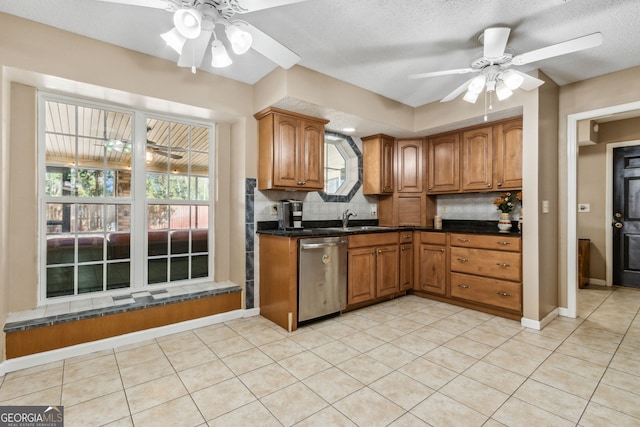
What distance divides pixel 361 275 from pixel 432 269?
105cm

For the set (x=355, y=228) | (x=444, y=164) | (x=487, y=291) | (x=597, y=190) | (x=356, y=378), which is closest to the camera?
(x=356, y=378)

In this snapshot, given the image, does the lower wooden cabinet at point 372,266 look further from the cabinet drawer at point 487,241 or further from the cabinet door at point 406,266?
the cabinet drawer at point 487,241

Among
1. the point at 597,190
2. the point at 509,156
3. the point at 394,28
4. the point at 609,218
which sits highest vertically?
the point at 394,28

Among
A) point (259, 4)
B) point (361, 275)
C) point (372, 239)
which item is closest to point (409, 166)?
point (372, 239)

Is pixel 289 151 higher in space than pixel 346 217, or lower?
higher

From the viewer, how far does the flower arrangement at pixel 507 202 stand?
3583 millimetres

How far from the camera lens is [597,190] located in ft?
15.2

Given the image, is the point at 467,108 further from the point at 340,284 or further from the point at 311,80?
the point at 340,284

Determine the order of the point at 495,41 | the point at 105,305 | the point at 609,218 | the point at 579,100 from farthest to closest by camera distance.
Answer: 1. the point at 609,218
2. the point at 579,100
3. the point at 105,305
4. the point at 495,41

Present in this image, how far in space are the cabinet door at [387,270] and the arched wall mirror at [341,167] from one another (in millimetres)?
977

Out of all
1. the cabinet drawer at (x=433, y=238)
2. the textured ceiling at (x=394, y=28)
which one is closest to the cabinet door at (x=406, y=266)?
the cabinet drawer at (x=433, y=238)

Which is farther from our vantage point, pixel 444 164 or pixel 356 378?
pixel 444 164

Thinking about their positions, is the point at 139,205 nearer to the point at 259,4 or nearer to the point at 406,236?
the point at 259,4

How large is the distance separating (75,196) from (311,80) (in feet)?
8.08
